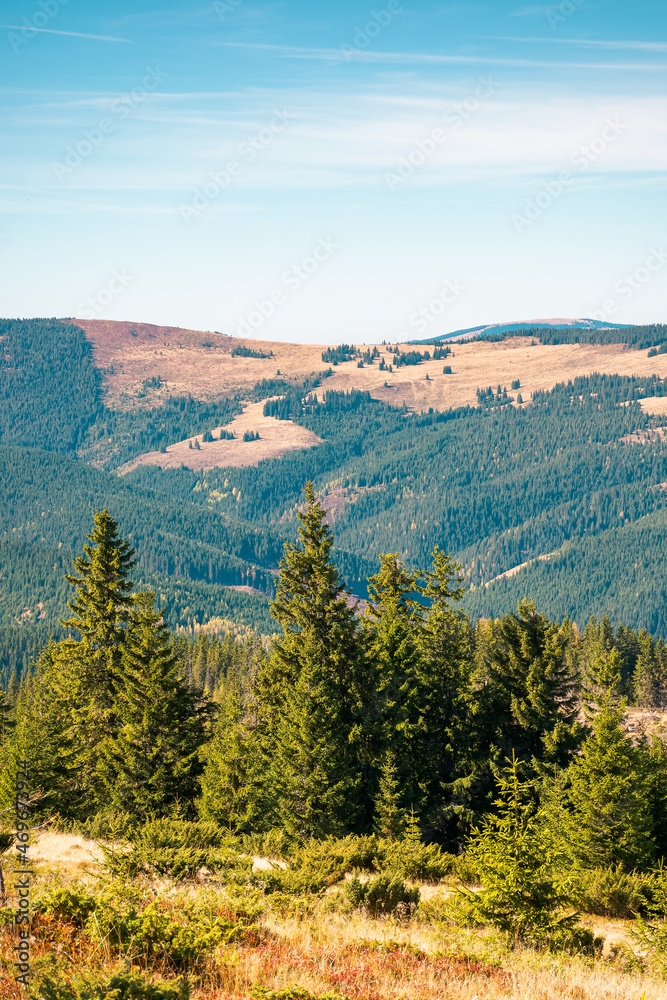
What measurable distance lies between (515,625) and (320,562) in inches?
629

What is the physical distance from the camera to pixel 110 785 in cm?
3728

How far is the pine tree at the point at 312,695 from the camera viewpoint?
34.3 meters

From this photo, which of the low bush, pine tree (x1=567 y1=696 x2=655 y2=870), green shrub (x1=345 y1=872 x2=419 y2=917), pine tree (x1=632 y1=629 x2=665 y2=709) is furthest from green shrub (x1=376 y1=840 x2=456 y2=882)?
pine tree (x1=632 y1=629 x2=665 y2=709)

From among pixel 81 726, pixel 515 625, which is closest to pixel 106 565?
pixel 81 726

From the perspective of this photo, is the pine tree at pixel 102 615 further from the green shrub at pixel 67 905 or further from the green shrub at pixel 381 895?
the green shrub at pixel 67 905

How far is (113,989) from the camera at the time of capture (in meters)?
9.71

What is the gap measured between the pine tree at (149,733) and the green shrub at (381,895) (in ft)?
64.1

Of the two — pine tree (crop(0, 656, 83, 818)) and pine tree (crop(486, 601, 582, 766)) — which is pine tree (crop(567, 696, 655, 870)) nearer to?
pine tree (crop(486, 601, 582, 766))

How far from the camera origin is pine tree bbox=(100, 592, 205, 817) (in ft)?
118

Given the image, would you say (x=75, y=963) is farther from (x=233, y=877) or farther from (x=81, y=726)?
(x=81, y=726)

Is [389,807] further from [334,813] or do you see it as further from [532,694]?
[532,694]

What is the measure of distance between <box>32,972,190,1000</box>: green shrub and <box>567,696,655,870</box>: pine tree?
24350 mm

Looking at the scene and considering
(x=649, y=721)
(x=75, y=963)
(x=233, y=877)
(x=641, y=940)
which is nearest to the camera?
(x=75, y=963)

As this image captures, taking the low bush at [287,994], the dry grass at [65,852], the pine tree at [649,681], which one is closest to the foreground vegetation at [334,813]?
the low bush at [287,994]
